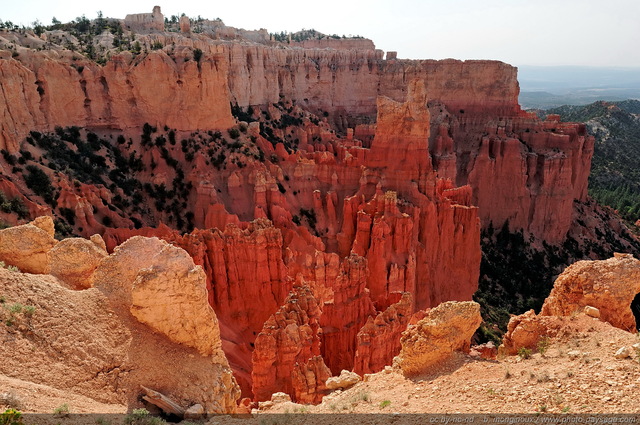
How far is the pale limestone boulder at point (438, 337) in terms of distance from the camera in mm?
10664

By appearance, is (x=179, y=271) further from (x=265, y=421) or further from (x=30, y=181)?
(x=30, y=181)

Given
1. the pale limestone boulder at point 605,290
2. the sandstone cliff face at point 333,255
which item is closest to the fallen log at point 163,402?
the sandstone cliff face at point 333,255

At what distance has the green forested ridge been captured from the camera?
64312 millimetres

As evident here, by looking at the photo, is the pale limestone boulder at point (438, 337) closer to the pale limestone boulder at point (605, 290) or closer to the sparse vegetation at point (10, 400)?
the pale limestone boulder at point (605, 290)

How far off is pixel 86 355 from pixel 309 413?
4279mm

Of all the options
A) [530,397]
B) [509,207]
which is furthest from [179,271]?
[509,207]

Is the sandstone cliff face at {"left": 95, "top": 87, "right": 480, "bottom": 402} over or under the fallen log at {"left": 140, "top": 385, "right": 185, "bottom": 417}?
under

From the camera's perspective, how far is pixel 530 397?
779 centimetres

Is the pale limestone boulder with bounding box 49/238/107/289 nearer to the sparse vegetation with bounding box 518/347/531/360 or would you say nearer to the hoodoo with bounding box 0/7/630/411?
the hoodoo with bounding box 0/7/630/411

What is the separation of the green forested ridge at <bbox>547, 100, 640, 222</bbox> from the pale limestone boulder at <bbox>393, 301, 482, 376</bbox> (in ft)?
196

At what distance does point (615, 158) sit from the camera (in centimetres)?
8000

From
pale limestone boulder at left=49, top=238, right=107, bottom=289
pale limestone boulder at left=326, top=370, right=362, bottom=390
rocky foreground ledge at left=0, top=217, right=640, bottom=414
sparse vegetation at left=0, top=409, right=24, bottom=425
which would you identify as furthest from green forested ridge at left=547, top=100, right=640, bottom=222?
sparse vegetation at left=0, top=409, right=24, bottom=425

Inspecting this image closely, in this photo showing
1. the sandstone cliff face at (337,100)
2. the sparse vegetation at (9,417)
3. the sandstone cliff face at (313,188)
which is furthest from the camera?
the sandstone cliff face at (337,100)

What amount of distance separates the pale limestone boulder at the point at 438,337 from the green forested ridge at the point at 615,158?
59732 millimetres
